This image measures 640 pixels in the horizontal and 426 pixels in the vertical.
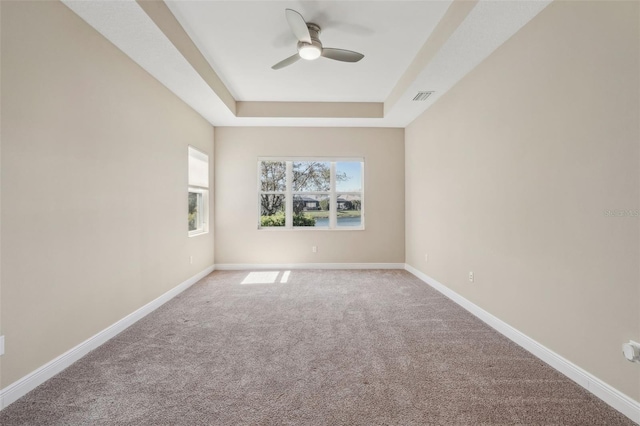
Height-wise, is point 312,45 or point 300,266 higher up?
point 312,45

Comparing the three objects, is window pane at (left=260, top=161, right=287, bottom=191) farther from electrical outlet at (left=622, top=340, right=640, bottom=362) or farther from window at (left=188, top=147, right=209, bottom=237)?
electrical outlet at (left=622, top=340, right=640, bottom=362)

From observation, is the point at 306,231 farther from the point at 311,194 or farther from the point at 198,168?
the point at 198,168

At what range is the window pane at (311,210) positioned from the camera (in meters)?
5.17

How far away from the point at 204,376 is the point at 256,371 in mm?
333

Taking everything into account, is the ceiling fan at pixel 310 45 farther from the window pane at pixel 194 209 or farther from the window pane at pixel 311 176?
the window pane at pixel 194 209

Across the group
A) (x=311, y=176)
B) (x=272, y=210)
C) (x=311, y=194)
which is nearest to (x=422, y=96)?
(x=311, y=176)

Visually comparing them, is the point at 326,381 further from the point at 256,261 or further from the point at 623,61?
the point at 256,261

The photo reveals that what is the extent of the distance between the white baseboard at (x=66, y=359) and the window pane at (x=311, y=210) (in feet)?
8.54

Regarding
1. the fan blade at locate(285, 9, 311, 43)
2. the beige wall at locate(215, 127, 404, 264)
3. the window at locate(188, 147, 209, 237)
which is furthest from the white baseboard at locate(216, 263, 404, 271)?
the fan blade at locate(285, 9, 311, 43)

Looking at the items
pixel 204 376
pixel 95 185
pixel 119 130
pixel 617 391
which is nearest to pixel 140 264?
pixel 95 185

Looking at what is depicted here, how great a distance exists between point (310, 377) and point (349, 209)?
11.8 ft

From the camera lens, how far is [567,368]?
181 centimetres

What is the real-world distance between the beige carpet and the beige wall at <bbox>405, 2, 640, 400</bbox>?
329mm

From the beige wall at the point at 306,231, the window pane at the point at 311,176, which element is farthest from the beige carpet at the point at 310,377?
the window pane at the point at 311,176
